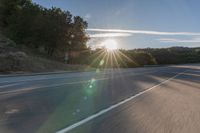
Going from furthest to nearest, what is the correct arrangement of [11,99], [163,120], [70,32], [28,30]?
[70,32] → [28,30] → [11,99] → [163,120]

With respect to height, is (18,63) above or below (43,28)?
below

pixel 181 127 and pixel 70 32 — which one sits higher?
pixel 70 32

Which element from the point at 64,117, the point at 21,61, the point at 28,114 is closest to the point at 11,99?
the point at 28,114

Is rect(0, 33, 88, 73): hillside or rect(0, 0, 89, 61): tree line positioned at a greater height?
rect(0, 0, 89, 61): tree line

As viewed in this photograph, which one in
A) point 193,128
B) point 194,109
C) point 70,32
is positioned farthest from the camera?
point 70,32

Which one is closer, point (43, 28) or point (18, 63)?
point (18, 63)

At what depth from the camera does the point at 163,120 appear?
939 centimetres

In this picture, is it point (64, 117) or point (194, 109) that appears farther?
point (194, 109)

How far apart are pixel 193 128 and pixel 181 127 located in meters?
0.27

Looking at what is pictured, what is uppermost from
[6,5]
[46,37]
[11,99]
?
[6,5]

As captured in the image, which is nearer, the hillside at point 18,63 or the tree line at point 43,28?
the hillside at point 18,63

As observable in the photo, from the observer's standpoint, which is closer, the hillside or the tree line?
the hillside

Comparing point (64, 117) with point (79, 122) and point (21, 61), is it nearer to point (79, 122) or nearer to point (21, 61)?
Answer: point (79, 122)

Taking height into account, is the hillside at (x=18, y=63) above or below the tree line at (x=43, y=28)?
below
